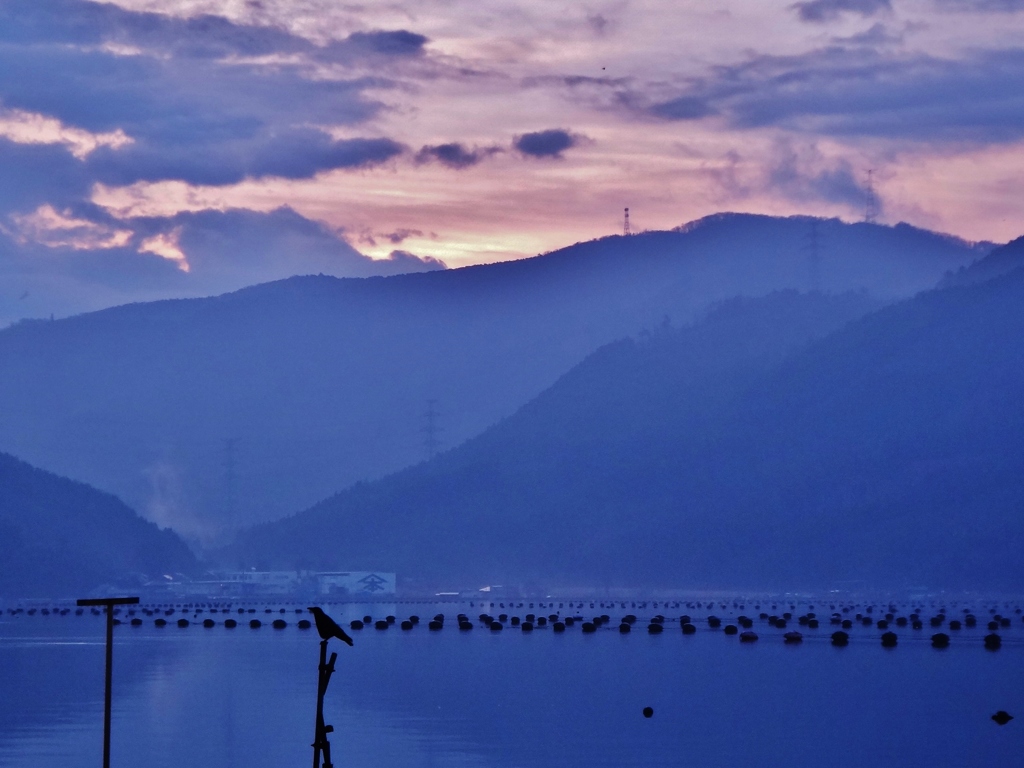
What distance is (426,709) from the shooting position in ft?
289

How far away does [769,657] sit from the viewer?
5064 inches

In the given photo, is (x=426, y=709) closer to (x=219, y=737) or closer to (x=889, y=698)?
(x=219, y=737)

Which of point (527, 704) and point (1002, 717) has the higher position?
point (527, 704)

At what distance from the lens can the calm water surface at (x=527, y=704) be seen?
69875 millimetres

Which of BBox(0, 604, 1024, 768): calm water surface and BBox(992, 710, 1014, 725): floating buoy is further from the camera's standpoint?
BBox(992, 710, 1014, 725): floating buoy

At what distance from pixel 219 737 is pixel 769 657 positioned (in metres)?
61.2

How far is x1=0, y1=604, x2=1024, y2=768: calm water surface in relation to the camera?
69875 millimetres

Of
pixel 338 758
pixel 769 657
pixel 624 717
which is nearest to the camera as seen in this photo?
pixel 338 758

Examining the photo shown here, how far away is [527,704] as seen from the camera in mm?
89562

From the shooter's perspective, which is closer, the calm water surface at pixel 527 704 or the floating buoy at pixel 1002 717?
the calm water surface at pixel 527 704

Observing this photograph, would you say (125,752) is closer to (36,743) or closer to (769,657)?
(36,743)

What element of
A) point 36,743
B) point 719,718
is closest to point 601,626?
point 719,718

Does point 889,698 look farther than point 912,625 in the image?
No

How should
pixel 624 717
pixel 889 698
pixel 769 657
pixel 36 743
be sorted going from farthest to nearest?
pixel 769 657 < pixel 889 698 < pixel 624 717 < pixel 36 743
